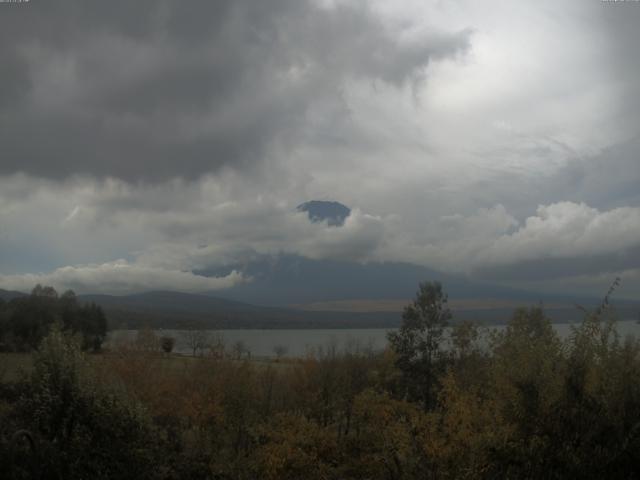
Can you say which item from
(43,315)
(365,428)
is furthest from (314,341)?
(365,428)

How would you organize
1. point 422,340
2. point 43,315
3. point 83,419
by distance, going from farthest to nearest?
point 43,315 → point 422,340 → point 83,419

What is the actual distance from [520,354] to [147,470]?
918 centimetres

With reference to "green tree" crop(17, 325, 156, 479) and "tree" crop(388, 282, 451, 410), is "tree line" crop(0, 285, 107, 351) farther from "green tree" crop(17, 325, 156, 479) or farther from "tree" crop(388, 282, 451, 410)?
"green tree" crop(17, 325, 156, 479)

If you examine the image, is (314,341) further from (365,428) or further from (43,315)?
(365,428)

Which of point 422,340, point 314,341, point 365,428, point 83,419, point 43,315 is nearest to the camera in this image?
point 83,419

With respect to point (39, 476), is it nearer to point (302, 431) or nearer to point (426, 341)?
point (302, 431)

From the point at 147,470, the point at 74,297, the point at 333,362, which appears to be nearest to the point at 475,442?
the point at 147,470

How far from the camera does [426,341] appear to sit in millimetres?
37406

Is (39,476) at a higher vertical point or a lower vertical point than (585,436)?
lower

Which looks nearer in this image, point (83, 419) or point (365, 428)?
point (83, 419)

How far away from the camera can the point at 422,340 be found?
37406mm

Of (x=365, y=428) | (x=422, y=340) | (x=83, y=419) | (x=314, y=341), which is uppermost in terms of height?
(x=422, y=340)

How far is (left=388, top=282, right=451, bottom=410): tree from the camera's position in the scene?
36.8 metres

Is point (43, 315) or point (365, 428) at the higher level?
point (43, 315)
